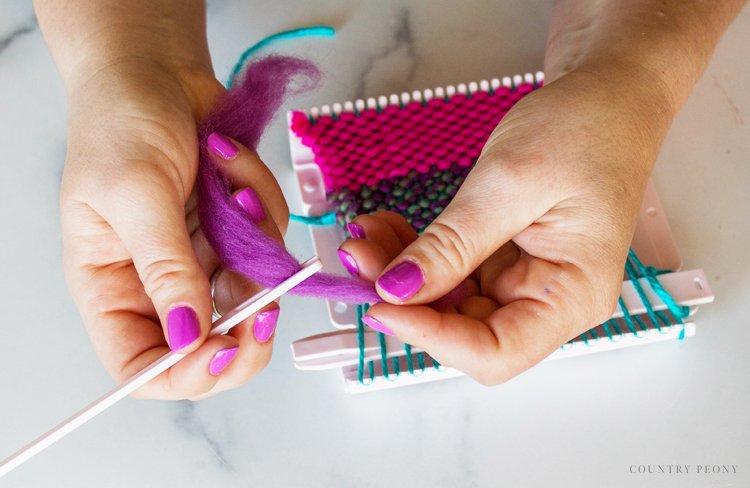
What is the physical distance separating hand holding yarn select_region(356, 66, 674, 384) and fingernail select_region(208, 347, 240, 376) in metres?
0.14

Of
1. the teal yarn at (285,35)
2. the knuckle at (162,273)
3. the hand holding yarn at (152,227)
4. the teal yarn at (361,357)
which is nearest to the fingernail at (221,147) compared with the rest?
the hand holding yarn at (152,227)

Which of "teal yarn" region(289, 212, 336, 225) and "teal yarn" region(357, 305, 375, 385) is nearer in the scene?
"teal yarn" region(357, 305, 375, 385)

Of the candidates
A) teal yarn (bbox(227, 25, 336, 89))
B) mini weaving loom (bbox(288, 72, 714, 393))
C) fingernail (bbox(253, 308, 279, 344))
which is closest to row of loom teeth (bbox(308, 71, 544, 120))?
mini weaving loom (bbox(288, 72, 714, 393))

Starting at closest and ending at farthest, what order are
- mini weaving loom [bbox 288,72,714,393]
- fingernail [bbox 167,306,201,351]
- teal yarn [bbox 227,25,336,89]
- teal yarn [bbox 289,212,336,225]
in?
1. fingernail [bbox 167,306,201,351]
2. mini weaving loom [bbox 288,72,714,393]
3. teal yarn [bbox 289,212,336,225]
4. teal yarn [bbox 227,25,336,89]

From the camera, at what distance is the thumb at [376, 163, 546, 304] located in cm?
70

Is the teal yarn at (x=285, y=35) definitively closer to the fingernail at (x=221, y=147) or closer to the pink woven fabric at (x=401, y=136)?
the pink woven fabric at (x=401, y=136)

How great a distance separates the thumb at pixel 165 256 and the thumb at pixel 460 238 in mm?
173

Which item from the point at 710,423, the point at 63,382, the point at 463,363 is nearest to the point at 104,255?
the point at 63,382

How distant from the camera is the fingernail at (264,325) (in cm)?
75

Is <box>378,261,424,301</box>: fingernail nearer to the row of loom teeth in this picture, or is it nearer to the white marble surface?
the white marble surface

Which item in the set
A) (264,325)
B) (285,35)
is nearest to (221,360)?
(264,325)

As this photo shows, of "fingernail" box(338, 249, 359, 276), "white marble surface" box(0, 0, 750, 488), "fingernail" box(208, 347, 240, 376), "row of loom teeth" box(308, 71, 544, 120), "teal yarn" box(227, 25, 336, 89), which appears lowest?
"white marble surface" box(0, 0, 750, 488)

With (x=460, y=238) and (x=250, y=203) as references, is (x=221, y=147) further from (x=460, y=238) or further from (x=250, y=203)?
(x=460, y=238)

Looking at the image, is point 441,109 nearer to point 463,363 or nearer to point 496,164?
point 496,164
